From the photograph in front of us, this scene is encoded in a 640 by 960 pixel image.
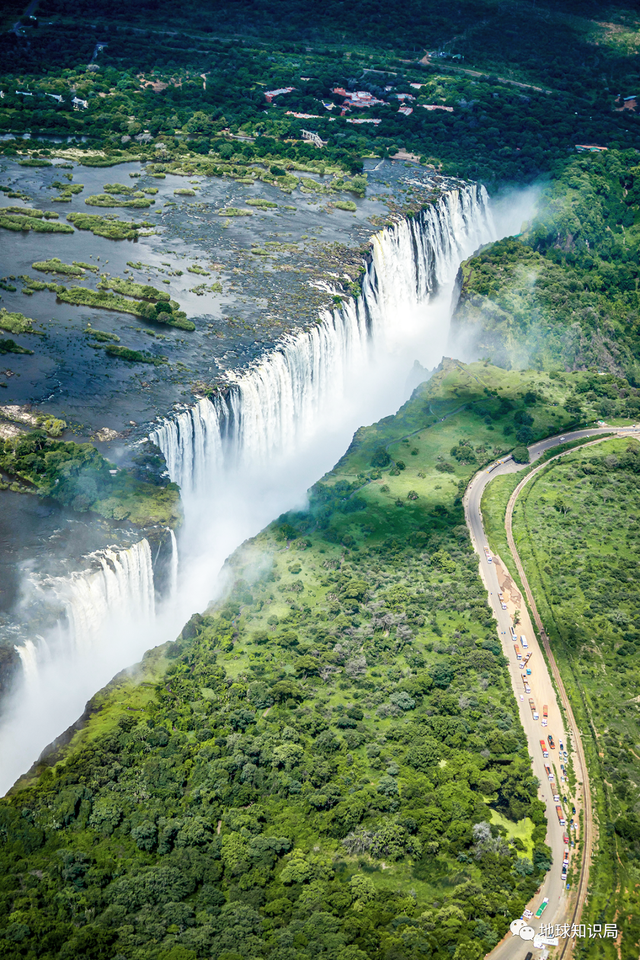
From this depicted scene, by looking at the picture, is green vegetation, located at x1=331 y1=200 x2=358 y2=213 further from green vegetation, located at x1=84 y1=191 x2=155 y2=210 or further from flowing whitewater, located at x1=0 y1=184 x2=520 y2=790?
green vegetation, located at x1=84 y1=191 x2=155 y2=210

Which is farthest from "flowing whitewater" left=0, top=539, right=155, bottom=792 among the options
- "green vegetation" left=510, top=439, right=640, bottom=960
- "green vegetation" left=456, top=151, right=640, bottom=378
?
"green vegetation" left=456, top=151, right=640, bottom=378

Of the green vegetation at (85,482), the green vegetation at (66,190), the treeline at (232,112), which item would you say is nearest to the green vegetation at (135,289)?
the green vegetation at (66,190)

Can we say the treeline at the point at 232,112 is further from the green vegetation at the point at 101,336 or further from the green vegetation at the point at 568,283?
the green vegetation at the point at 101,336

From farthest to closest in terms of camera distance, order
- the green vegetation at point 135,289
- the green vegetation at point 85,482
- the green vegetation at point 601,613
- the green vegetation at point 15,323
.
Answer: the green vegetation at point 135,289 → the green vegetation at point 15,323 → the green vegetation at point 85,482 → the green vegetation at point 601,613

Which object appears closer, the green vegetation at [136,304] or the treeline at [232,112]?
the green vegetation at [136,304]

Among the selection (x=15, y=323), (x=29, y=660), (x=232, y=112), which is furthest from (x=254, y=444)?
(x=232, y=112)

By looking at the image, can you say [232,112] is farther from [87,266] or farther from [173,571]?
[173,571]

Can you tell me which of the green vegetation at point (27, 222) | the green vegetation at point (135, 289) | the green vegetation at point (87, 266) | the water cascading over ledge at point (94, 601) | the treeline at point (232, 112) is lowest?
the water cascading over ledge at point (94, 601)
